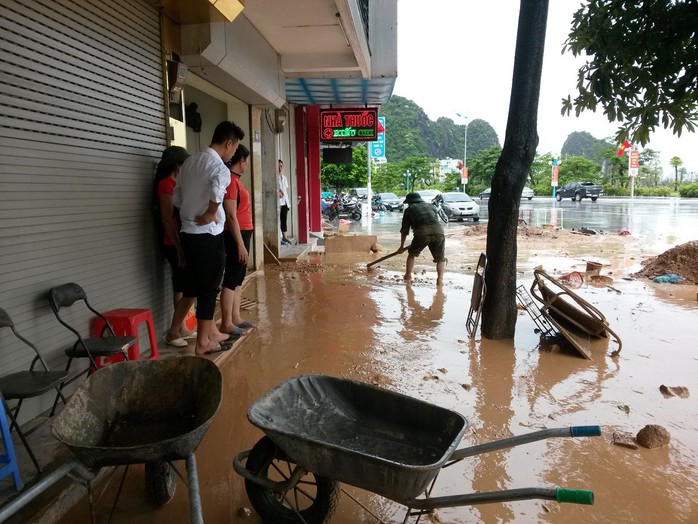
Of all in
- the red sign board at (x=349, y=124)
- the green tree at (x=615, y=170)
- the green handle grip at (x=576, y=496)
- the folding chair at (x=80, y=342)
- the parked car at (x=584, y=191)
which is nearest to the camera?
the green handle grip at (x=576, y=496)

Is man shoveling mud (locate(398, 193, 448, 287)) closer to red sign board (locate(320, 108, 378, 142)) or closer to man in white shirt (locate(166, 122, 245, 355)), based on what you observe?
man in white shirt (locate(166, 122, 245, 355))

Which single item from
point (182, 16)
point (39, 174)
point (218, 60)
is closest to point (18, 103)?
point (39, 174)

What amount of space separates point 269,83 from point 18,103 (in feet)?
18.4

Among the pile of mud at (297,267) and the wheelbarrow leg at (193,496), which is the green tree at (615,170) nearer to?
the pile of mud at (297,267)

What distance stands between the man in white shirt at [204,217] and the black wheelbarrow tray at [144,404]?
1.72 metres

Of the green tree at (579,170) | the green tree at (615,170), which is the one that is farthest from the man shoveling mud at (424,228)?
the green tree at (579,170)

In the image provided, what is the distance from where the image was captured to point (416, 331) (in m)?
6.19

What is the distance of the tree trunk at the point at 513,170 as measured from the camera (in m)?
5.50

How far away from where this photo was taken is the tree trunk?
18.1 feet

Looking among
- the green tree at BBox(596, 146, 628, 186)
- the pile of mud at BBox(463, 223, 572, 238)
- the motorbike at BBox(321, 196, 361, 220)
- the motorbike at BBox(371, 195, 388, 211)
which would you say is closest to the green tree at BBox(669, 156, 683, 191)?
the green tree at BBox(596, 146, 628, 186)

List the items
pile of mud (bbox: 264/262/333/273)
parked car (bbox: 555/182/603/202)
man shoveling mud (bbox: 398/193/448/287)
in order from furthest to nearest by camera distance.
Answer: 1. parked car (bbox: 555/182/603/202)
2. pile of mud (bbox: 264/262/333/273)
3. man shoveling mud (bbox: 398/193/448/287)

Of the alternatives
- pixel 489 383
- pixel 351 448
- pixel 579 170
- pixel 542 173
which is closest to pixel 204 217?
pixel 351 448

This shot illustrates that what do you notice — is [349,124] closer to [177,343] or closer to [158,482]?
[177,343]

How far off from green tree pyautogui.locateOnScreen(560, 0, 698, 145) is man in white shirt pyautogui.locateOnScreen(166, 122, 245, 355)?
3001 mm
